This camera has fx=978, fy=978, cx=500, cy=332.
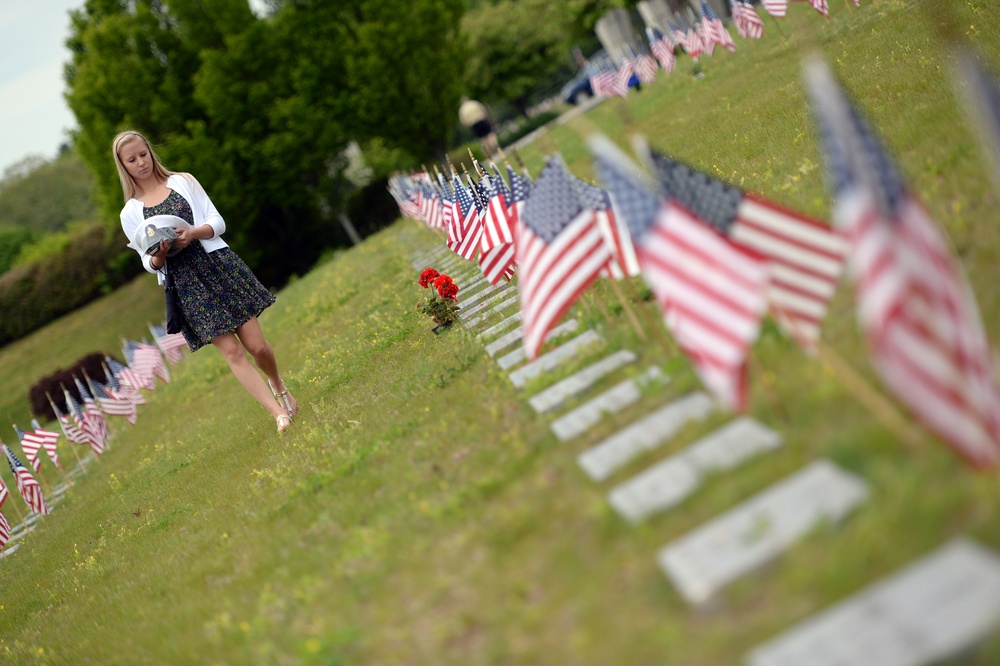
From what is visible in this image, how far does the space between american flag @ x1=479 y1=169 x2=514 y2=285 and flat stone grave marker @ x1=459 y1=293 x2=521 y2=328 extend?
0.89 feet


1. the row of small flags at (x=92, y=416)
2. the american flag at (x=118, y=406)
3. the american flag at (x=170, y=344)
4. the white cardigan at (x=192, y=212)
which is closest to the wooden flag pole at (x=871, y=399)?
the white cardigan at (x=192, y=212)

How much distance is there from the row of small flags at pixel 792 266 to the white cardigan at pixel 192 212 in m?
4.02

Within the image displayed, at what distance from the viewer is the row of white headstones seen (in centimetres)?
312

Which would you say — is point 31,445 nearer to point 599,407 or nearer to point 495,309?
point 495,309

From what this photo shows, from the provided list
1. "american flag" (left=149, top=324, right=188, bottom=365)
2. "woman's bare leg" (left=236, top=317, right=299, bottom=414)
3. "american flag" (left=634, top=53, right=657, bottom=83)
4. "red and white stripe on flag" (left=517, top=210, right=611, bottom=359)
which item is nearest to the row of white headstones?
"red and white stripe on flag" (left=517, top=210, right=611, bottom=359)

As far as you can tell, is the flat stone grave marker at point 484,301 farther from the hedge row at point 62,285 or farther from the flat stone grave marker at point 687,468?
the hedge row at point 62,285

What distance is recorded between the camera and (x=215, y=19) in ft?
125

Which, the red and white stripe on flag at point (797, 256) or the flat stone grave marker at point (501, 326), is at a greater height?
the red and white stripe on flag at point (797, 256)

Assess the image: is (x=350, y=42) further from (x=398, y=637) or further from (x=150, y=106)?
(x=398, y=637)

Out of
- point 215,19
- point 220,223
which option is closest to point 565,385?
point 220,223

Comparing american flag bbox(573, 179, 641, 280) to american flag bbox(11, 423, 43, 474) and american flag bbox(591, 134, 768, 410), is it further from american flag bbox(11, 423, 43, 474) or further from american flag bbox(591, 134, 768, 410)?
american flag bbox(11, 423, 43, 474)

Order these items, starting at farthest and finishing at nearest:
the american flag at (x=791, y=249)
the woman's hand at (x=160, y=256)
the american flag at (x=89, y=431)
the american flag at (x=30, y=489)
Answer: the american flag at (x=89, y=431)
the american flag at (x=30, y=489)
the woman's hand at (x=160, y=256)
the american flag at (x=791, y=249)

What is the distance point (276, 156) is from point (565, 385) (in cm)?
3337

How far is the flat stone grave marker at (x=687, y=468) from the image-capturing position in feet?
14.4
